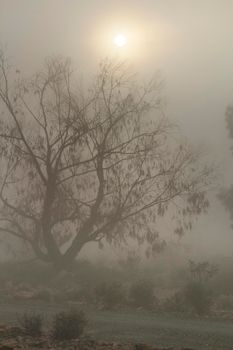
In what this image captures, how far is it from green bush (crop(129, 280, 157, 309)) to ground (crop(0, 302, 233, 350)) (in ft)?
7.95

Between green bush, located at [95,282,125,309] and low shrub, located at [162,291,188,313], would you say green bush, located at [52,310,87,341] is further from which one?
green bush, located at [95,282,125,309]

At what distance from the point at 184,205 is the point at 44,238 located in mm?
8660

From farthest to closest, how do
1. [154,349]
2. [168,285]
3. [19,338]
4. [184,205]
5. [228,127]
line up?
[228,127] → [184,205] → [168,285] → [19,338] → [154,349]

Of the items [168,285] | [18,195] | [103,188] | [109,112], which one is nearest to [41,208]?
[18,195]

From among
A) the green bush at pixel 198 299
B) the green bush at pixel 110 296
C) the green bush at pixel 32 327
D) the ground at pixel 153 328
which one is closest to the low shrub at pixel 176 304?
the green bush at pixel 198 299

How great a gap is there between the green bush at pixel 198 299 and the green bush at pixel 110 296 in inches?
116

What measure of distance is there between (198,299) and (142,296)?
3045mm

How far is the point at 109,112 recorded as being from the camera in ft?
116

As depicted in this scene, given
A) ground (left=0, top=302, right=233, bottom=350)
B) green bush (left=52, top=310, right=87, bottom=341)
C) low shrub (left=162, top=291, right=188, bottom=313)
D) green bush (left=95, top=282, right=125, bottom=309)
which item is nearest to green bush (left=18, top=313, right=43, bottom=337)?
green bush (left=52, top=310, right=87, bottom=341)

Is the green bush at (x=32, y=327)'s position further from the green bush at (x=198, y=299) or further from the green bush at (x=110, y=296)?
the green bush at (x=110, y=296)

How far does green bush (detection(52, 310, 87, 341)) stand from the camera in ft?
51.5

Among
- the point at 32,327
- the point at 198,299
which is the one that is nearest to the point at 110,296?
the point at 198,299

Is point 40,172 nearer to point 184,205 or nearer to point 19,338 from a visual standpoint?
point 184,205

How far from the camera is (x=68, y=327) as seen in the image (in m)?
16.0
